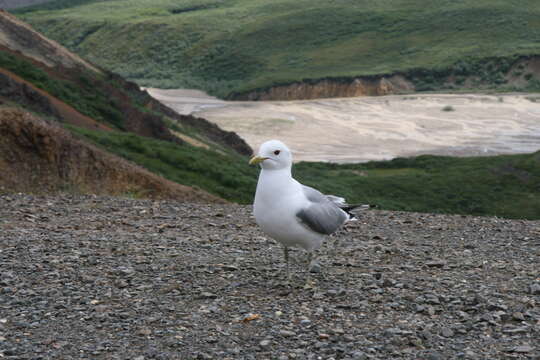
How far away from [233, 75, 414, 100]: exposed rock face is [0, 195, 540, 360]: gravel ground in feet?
261

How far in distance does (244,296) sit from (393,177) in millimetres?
30963

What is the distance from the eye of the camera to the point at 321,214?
8.48 m

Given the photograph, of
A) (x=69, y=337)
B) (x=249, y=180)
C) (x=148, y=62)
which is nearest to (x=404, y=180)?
(x=249, y=180)

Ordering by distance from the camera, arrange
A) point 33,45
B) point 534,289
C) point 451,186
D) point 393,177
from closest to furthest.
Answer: point 534,289
point 451,186
point 393,177
point 33,45

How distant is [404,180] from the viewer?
3794cm

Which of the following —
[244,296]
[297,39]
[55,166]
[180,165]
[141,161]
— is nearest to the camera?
[244,296]

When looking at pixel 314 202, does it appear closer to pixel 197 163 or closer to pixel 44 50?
pixel 197 163

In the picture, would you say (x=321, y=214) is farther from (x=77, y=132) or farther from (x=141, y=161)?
(x=77, y=132)

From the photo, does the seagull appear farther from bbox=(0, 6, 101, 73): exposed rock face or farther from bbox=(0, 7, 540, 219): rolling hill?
bbox=(0, 6, 101, 73): exposed rock face

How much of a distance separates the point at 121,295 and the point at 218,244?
132 inches

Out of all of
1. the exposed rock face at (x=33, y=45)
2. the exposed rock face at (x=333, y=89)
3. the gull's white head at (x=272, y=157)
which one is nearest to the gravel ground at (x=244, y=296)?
the gull's white head at (x=272, y=157)

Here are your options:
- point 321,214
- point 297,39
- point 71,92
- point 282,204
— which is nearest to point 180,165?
point 71,92

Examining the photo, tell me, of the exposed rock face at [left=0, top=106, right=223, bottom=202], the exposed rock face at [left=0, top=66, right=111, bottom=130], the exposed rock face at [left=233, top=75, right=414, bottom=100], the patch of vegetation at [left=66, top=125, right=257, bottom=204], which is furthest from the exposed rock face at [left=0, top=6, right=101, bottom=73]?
the exposed rock face at [left=233, top=75, right=414, bottom=100]

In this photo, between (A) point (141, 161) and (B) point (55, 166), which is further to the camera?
(A) point (141, 161)
